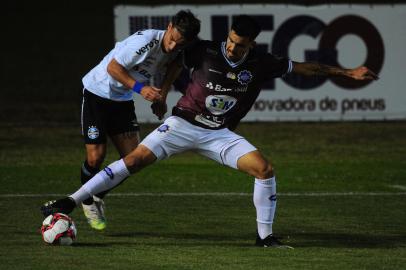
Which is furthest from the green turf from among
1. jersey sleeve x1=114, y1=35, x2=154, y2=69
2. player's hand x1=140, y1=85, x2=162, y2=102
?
jersey sleeve x1=114, y1=35, x2=154, y2=69

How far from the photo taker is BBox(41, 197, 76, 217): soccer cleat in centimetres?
1100

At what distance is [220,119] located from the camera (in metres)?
11.3

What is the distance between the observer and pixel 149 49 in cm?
1154

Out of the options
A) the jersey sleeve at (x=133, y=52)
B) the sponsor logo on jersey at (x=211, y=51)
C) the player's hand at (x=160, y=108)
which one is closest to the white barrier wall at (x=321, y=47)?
the jersey sleeve at (x=133, y=52)

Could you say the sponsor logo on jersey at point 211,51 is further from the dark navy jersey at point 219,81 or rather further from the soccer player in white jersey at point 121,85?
the soccer player in white jersey at point 121,85

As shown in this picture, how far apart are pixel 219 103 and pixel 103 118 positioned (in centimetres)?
163

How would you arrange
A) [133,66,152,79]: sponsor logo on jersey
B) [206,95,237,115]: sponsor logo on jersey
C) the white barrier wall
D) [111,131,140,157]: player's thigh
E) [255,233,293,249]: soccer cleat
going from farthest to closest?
the white barrier wall
[111,131,140,157]: player's thigh
[133,66,152,79]: sponsor logo on jersey
[206,95,237,115]: sponsor logo on jersey
[255,233,293,249]: soccer cleat

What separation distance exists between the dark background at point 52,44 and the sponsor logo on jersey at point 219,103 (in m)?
15.6

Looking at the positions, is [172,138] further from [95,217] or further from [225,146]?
[95,217]

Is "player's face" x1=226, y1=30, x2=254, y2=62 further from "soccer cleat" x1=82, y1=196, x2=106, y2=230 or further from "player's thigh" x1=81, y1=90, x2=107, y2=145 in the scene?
"soccer cleat" x1=82, y1=196, x2=106, y2=230

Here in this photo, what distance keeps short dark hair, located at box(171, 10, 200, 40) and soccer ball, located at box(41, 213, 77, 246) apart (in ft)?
6.83

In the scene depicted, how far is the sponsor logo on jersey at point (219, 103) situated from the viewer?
443 inches

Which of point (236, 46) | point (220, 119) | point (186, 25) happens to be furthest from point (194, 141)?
point (186, 25)

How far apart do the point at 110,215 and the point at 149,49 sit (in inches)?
103
